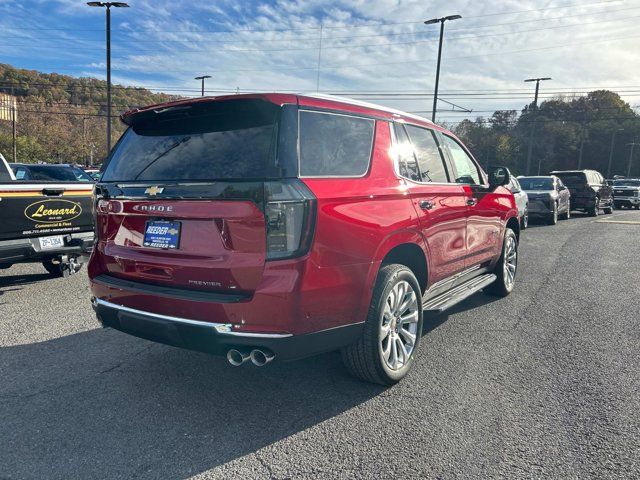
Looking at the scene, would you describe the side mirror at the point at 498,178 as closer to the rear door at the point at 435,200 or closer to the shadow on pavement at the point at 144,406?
the rear door at the point at 435,200

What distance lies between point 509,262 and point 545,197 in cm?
1106

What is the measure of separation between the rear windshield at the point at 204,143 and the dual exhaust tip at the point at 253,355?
97 centimetres

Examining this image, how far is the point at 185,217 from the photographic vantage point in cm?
280

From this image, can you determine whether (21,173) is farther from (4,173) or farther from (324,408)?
(324,408)

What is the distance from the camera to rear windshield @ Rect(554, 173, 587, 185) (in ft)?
64.5

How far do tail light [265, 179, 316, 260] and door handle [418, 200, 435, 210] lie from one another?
133cm

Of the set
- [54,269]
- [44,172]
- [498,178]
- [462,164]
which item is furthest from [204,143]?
[44,172]

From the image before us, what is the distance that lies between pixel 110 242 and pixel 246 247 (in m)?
1.24

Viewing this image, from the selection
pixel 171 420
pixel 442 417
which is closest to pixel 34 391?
pixel 171 420

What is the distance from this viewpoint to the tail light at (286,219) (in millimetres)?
2584

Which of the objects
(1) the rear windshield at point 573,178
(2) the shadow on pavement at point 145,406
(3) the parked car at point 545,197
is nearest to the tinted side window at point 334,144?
(2) the shadow on pavement at point 145,406

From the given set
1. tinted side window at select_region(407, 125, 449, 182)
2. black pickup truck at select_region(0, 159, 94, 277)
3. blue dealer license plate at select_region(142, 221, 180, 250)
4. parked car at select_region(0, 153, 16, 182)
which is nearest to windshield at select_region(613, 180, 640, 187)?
tinted side window at select_region(407, 125, 449, 182)

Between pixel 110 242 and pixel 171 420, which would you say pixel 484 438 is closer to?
pixel 171 420

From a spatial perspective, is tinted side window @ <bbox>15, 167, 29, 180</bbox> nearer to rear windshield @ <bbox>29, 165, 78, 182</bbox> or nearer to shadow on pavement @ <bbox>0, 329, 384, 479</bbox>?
rear windshield @ <bbox>29, 165, 78, 182</bbox>
